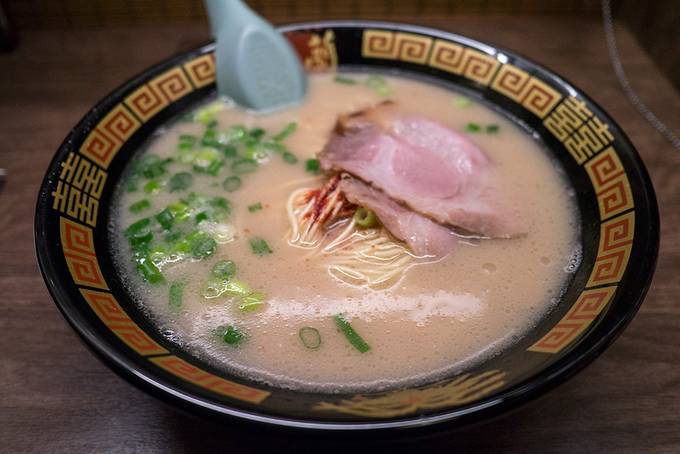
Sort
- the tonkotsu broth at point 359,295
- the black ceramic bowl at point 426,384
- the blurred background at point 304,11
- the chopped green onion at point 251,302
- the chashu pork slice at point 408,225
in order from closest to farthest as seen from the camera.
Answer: the black ceramic bowl at point 426,384, the tonkotsu broth at point 359,295, the chopped green onion at point 251,302, the chashu pork slice at point 408,225, the blurred background at point 304,11

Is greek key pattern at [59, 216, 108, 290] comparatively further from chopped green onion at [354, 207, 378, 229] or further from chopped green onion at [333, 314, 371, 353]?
chopped green onion at [354, 207, 378, 229]

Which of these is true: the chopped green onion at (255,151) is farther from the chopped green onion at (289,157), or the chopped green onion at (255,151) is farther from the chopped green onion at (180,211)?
the chopped green onion at (180,211)

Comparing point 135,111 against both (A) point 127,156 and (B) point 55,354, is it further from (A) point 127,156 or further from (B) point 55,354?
(B) point 55,354

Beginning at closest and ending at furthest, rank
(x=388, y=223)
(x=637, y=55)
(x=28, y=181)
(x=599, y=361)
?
(x=599, y=361)
(x=388, y=223)
(x=28, y=181)
(x=637, y=55)

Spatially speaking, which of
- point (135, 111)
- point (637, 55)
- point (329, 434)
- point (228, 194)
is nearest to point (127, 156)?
point (135, 111)

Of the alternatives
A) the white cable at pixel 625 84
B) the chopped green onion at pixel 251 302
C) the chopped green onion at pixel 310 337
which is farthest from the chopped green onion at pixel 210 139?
the white cable at pixel 625 84

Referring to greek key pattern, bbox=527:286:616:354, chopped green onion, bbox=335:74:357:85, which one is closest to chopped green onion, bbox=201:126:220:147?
chopped green onion, bbox=335:74:357:85
